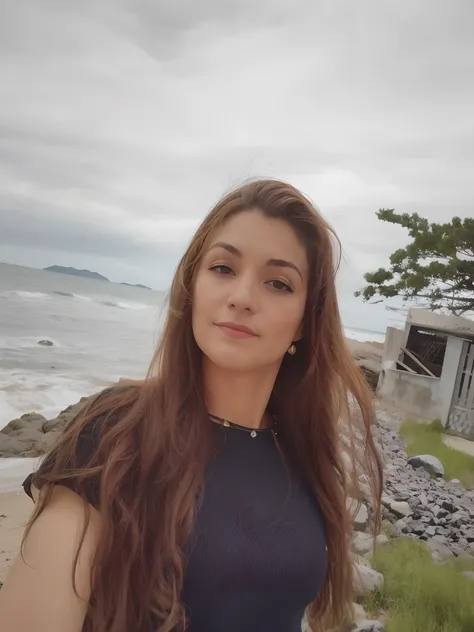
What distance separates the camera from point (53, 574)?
721 millimetres

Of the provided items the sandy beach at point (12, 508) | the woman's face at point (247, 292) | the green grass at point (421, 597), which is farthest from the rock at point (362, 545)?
the woman's face at point (247, 292)

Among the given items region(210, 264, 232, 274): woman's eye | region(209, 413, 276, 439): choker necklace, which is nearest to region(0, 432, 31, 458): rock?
region(209, 413, 276, 439): choker necklace

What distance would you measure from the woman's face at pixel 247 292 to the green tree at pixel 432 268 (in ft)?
11.0

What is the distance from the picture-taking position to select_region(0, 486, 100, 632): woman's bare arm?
0.70m

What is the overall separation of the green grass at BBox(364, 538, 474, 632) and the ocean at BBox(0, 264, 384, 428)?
3.37 ft

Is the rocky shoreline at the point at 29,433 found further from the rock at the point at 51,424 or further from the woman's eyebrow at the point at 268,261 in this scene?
the woman's eyebrow at the point at 268,261

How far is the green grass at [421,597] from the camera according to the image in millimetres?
1729

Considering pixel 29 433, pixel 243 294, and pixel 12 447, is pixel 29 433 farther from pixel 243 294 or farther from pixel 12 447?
pixel 243 294

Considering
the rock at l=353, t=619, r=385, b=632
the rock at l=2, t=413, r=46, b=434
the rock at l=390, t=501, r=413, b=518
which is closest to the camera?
the rock at l=353, t=619, r=385, b=632

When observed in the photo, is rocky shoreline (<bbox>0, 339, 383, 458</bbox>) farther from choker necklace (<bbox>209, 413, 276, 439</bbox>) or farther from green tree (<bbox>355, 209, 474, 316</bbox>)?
choker necklace (<bbox>209, 413, 276, 439</bbox>)

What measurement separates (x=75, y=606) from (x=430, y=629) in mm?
1435

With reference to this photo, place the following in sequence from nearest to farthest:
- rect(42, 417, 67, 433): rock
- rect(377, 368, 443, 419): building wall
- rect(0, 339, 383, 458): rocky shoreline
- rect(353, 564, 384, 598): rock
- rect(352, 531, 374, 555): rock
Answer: rect(353, 564, 384, 598): rock → rect(352, 531, 374, 555): rock → rect(0, 339, 383, 458): rocky shoreline → rect(42, 417, 67, 433): rock → rect(377, 368, 443, 419): building wall

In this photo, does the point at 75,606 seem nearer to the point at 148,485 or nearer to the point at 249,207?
the point at 148,485

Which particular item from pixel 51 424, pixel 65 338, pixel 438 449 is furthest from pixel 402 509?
pixel 65 338
